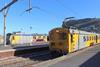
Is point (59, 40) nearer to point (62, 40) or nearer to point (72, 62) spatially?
point (62, 40)

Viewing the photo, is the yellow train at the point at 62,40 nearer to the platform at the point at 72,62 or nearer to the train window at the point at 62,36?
the train window at the point at 62,36

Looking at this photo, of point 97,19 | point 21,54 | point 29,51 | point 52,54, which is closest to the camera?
point 52,54

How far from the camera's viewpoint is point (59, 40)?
91.4ft

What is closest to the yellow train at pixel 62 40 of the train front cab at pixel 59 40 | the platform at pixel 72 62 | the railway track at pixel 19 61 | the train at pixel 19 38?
the train front cab at pixel 59 40

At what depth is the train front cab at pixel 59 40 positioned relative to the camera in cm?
2723

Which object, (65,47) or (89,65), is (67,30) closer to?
(65,47)

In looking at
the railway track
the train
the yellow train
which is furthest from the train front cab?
the train

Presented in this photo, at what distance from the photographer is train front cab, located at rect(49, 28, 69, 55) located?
89.4ft

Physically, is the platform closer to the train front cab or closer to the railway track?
the railway track

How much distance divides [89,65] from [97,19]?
265ft

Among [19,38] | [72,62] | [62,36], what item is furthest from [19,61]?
[19,38]

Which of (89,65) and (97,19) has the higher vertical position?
(97,19)

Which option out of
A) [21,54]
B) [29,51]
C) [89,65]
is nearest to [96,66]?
[89,65]

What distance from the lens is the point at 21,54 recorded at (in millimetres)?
32062
